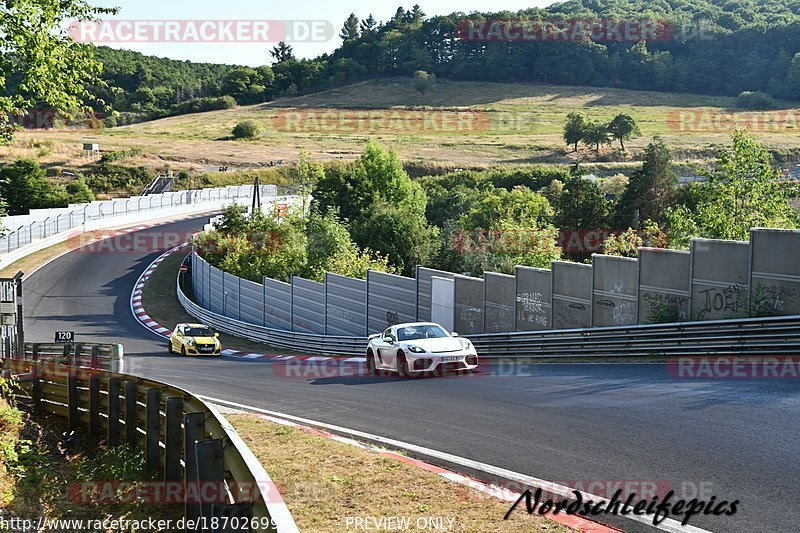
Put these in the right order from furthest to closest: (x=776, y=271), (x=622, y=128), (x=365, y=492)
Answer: (x=622, y=128) → (x=776, y=271) → (x=365, y=492)

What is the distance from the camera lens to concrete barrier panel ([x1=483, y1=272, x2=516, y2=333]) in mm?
24703

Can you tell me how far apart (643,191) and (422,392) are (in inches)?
2100

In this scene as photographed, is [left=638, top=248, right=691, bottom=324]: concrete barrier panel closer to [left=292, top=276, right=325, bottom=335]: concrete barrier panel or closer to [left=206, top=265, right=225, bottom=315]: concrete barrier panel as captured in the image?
[left=292, top=276, right=325, bottom=335]: concrete barrier panel

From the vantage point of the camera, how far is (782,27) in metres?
175

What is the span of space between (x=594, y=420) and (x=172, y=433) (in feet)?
19.0

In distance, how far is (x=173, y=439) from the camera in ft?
31.9

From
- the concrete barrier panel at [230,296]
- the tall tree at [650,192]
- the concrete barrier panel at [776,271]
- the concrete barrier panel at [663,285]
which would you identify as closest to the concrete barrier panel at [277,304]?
the concrete barrier panel at [230,296]

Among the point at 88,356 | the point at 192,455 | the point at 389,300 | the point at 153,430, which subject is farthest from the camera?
the point at 389,300

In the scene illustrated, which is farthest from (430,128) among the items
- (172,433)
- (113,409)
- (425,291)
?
(172,433)

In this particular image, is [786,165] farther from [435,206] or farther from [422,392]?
[422,392]

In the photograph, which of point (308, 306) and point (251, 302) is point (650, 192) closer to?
point (251, 302)

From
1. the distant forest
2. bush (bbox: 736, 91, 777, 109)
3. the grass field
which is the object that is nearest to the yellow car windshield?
the grass field

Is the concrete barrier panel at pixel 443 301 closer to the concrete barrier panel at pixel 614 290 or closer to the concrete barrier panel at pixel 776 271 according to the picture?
the concrete barrier panel at pixel 614 290

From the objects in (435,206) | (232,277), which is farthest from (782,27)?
(232,277)
